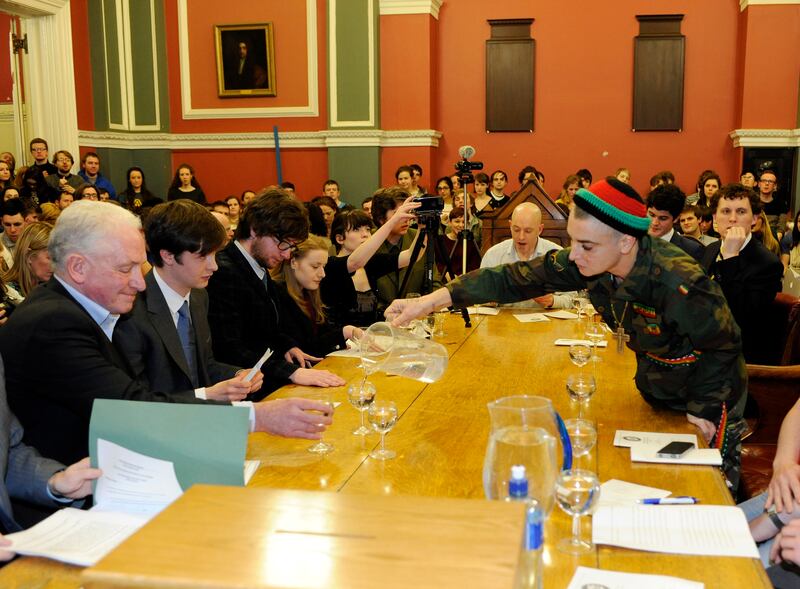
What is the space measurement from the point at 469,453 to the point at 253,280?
4.70ft

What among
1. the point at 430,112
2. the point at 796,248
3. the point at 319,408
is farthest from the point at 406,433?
the point at 430,112

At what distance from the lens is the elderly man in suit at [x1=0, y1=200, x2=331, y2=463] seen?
1.88 meters

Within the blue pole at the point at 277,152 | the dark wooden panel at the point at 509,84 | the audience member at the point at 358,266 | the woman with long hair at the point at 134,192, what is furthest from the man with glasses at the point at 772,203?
the woman with long hair at the point at 134,192

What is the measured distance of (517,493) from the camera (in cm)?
117

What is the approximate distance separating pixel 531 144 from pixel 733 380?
25.7 feet

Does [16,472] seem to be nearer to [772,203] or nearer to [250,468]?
[250,468]

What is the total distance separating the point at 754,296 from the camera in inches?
152

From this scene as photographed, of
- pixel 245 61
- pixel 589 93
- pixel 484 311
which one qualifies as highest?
pixel 245 61

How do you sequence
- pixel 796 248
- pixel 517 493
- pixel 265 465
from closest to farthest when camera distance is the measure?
pixel 517 493, pixel 265 465, pixel 796 248

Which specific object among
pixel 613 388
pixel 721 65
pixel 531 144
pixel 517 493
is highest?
pixel 721 65

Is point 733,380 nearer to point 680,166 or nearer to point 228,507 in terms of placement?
point 228,507

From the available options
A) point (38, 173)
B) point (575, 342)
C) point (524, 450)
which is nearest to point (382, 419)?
point (524, 450)

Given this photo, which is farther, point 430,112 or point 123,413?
point 430,112

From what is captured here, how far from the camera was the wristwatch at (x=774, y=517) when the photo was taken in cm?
191
